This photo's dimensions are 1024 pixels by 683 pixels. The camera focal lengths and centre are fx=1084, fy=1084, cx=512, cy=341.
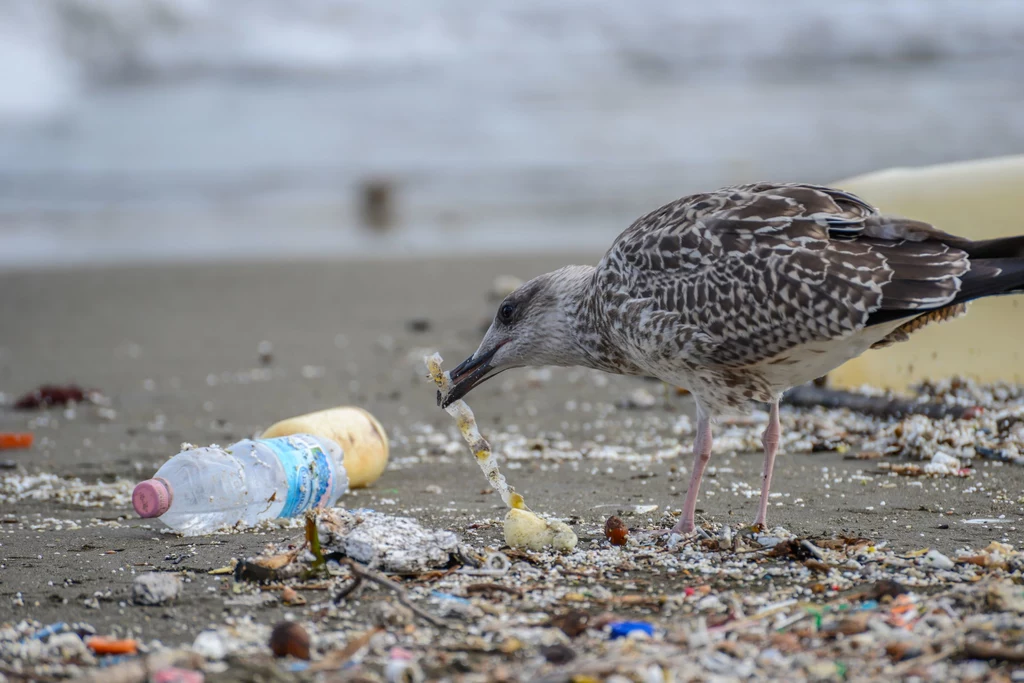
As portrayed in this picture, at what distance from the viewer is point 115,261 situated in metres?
13.0

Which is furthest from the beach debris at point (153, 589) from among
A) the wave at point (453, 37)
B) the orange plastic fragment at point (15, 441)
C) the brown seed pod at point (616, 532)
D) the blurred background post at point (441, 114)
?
the wave at point (453, 37)

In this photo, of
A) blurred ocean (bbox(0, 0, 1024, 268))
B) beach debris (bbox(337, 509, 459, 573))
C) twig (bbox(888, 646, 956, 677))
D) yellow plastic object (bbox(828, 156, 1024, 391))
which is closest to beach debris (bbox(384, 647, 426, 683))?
beach debris (bbox(337, 509, 459, 573))

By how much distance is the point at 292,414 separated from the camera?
675 centimetres

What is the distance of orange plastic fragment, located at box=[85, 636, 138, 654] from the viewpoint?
2928 millimetres

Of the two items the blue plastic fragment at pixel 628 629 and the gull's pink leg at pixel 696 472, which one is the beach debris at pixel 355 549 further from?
the gull's pink leg at pixel 696 472

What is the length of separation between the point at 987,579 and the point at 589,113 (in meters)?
18.5

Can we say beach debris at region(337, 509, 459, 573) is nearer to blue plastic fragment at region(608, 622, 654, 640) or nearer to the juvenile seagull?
blue plastic fragment at region(608, 622, 654, 640)

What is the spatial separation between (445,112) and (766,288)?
1811 cm

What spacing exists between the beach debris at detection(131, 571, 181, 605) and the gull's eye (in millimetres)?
2009

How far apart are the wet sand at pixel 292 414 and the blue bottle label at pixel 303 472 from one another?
0.24 metres

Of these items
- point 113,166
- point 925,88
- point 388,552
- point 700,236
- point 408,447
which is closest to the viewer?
point 388,552

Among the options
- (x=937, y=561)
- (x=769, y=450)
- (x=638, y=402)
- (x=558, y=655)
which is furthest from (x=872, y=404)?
(x=558, y=655)

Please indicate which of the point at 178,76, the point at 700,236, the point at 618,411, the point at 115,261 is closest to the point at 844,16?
the point at 178,76

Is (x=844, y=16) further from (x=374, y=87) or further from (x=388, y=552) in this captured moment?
(x=388, y=552)
